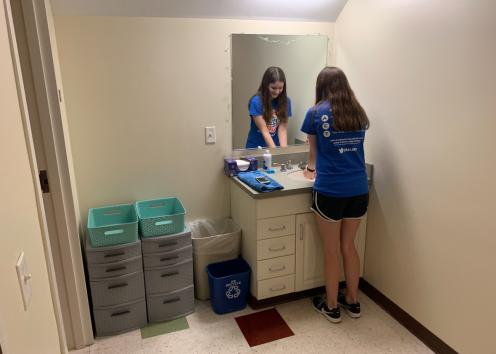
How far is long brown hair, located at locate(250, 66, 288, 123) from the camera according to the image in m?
2.64

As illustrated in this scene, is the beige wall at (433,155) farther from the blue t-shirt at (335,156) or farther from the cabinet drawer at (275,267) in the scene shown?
the cabinet drawer at (275,267)

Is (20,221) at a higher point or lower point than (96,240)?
higher

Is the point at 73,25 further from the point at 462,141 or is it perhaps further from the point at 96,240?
the point at 462,141

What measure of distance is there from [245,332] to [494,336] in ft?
4.20

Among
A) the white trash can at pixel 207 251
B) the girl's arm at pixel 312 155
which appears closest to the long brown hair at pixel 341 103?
the girl's arm at pixel 312 155

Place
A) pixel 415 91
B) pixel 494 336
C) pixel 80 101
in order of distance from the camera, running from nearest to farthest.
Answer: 1. pixel 494 336
2. pixel 415 91
3. pixel 80 101

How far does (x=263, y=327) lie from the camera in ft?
7.59

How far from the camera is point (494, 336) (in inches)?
Answer: 69.2

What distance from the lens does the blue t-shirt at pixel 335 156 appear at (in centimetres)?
210

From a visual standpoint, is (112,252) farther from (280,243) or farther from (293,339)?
(293,339)

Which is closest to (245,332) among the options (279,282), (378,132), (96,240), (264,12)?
(279,282)

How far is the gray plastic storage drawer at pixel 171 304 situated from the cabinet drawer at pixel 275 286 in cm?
44

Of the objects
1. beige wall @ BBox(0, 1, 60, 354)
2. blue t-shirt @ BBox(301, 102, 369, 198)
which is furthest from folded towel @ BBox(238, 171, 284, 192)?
beige wall @ BBox(0, 1, 60, 354)

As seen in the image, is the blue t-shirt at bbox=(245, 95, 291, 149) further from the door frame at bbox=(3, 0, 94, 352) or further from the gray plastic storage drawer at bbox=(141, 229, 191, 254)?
the door frame at bbox=(3, 0, 94, 352)
